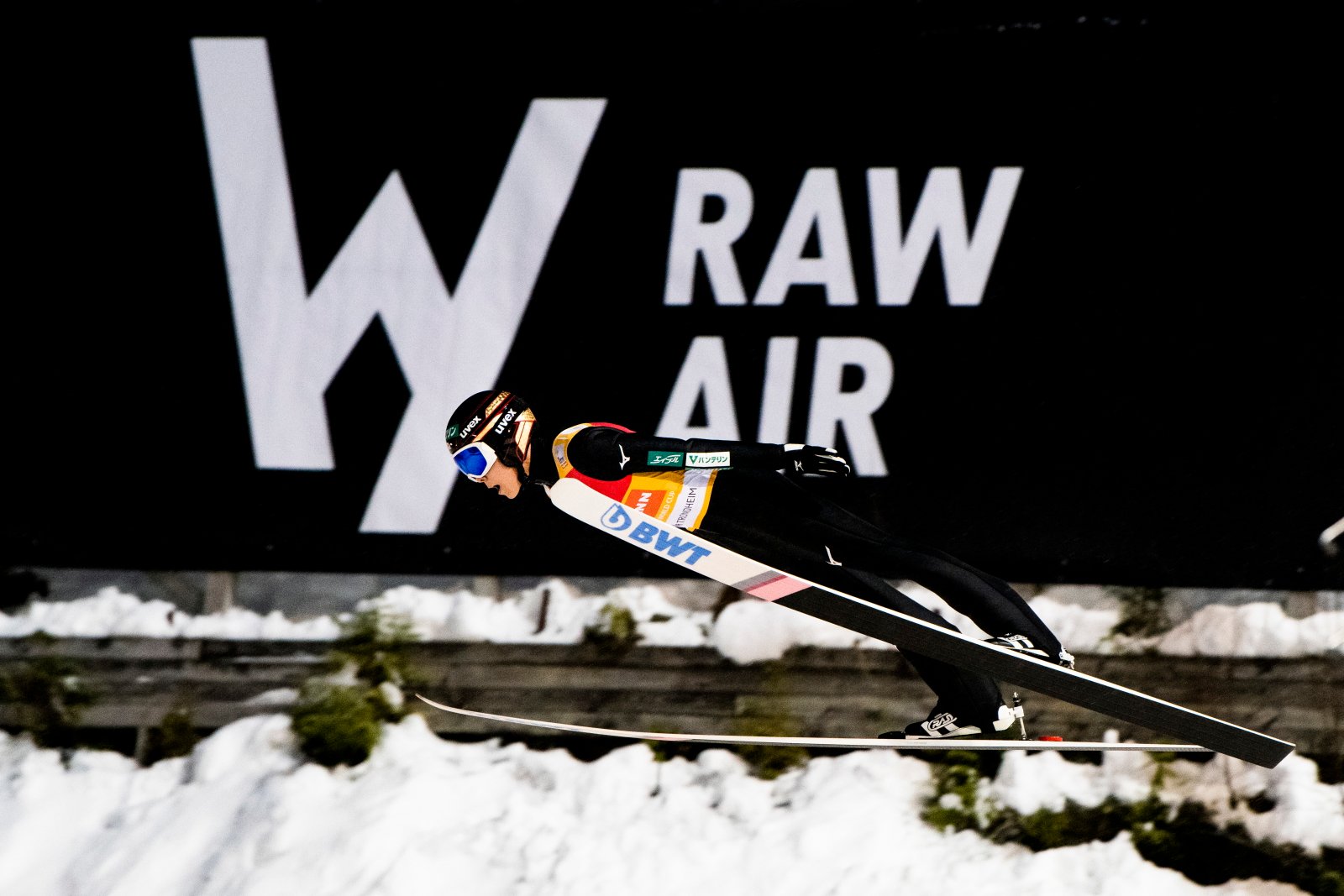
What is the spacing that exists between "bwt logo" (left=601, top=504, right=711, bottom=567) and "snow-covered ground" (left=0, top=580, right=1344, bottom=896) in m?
1.91

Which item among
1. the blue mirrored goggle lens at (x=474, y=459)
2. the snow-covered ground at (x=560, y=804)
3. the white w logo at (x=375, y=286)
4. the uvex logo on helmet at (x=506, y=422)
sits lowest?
the snow-covered ground at (x=560, y=804)

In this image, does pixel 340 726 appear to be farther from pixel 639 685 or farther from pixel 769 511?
pixel 769 511

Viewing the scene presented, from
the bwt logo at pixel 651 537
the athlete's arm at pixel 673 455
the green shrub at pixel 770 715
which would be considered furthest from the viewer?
the green shrub at pixel 770 715

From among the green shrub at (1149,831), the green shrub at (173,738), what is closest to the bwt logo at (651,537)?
the green shrub at (1149,831)

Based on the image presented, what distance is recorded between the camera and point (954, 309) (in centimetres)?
465

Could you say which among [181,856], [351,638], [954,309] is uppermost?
[954,309]

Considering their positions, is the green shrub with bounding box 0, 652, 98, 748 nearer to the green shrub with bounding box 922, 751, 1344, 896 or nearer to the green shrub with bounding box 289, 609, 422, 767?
the green shrub with bounding box 289, 609, 422, 767

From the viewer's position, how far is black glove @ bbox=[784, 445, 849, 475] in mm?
3242

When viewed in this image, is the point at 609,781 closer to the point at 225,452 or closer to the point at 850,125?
the point at 225,452

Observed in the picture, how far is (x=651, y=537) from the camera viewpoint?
11.0 feet

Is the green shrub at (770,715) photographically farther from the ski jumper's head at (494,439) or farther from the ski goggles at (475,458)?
the ski goggles at (475,458)

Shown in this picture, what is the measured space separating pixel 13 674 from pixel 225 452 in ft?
5.13

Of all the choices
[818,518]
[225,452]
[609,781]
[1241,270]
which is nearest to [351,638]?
[225,452]

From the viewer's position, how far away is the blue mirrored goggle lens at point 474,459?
3227 mm
